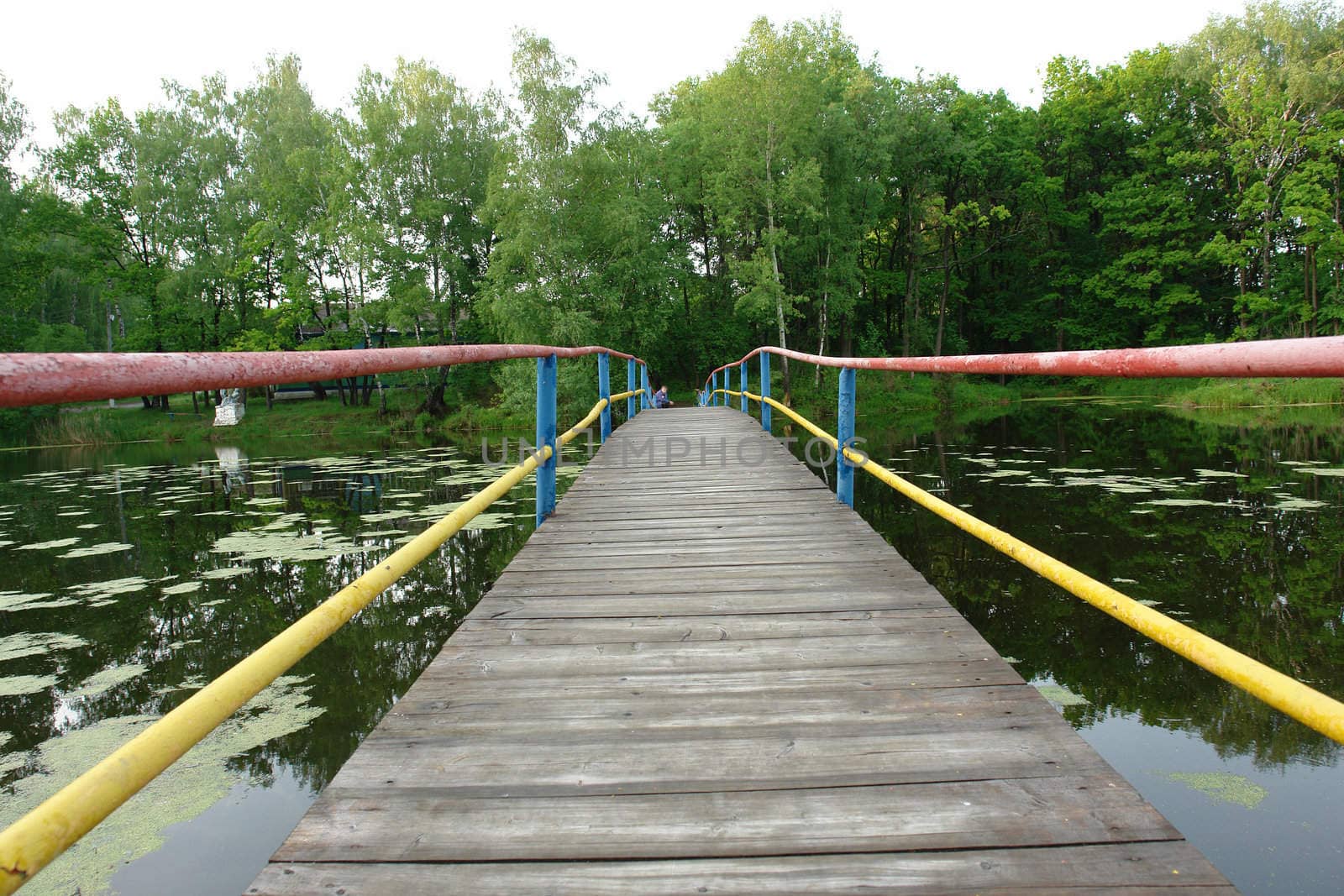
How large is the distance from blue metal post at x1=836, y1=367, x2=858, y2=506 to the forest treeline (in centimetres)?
1529

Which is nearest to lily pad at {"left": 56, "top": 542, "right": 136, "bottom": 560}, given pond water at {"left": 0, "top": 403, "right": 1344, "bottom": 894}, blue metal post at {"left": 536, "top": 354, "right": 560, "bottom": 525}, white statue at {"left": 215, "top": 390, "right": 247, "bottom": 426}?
pond water at {"left": 0, "top": 403, "right": 1344, "bottom": 894}

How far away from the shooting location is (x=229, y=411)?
69.2 ft

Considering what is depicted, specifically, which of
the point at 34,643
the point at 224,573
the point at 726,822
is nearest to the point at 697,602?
the point at 726,822

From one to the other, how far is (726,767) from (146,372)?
1.00 meters

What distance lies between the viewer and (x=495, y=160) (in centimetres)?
1923

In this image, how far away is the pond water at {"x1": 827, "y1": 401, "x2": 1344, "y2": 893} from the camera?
2.51 meters

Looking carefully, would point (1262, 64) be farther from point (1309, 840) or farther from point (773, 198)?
point (1309, 840)

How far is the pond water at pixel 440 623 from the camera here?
2.57 metres

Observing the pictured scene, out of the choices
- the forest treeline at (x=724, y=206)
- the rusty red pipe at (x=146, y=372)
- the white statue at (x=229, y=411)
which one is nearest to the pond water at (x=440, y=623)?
the rusty red pipe at (x=146, y=372)

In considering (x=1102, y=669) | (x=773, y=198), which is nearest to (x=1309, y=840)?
(x=1102, y=669)

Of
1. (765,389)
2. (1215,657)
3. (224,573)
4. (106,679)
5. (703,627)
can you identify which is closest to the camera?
(1215,657)

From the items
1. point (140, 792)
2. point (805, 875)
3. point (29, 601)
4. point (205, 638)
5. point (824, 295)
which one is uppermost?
point (824, 295)

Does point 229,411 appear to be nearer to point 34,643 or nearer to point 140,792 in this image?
point 34,643

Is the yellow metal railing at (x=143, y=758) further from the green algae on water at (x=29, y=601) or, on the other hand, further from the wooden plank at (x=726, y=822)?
the green algae on water at (x=29, y=601)
